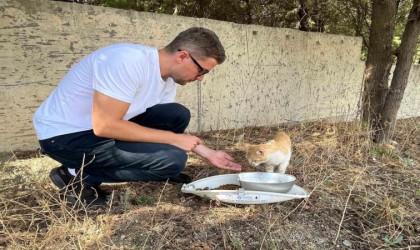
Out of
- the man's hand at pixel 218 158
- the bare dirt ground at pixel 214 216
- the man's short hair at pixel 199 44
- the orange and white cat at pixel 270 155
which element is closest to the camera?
the bare dirt ground at pixel 214 216

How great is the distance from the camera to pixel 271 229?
6.88 ft

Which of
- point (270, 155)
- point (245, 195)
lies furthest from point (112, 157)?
point (270, 155)

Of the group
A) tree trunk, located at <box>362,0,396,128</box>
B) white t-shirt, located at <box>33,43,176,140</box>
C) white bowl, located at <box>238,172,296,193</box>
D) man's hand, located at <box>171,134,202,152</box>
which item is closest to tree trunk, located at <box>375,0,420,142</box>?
tree trunk, located at <box>362,0,396,128</box>

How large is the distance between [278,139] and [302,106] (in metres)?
2.96

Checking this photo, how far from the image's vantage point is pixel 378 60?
4.28m

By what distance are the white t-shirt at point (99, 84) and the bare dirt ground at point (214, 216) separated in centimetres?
48

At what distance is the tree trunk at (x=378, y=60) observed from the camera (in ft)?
13.6

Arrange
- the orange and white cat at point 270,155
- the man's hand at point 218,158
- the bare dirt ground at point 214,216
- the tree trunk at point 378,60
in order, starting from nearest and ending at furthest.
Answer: the bare dirt ground at point 214,216 → the man's hand at point 218,158 → the orange and white cat at point 270,155 → the tree trunk at point 378,60

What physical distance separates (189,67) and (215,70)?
7.76 feet

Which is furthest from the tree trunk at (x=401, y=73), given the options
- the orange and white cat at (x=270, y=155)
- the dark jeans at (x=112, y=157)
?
the dark jeans at (x=112, y=157)

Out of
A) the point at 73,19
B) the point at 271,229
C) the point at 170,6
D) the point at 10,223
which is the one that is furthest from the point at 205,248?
the point at 170,6

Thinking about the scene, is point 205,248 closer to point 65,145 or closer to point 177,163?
point 177,163

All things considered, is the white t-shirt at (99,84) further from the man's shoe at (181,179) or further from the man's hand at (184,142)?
the man's shoe at (181,179)

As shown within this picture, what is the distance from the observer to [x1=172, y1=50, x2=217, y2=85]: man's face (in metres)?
2.12
